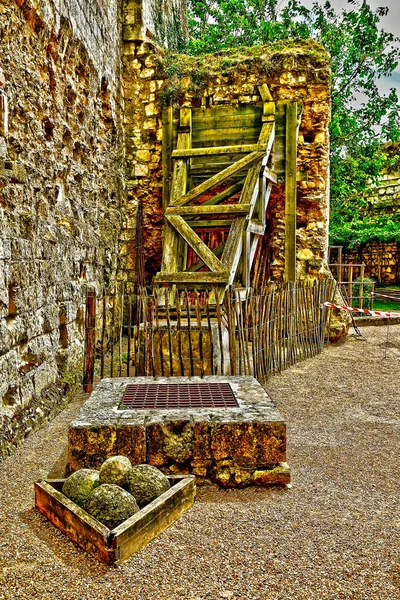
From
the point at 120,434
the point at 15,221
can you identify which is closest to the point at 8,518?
the point at 120,434

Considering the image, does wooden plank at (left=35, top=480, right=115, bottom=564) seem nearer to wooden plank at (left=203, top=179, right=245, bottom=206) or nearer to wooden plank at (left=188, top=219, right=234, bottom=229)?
wooden plank at (left=188, top=219, right=234, bottom=229)

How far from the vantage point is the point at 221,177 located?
7.40 meters

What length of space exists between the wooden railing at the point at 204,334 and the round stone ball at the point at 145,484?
1747 millimetres

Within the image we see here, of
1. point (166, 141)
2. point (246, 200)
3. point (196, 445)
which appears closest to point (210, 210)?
point (246, 200)

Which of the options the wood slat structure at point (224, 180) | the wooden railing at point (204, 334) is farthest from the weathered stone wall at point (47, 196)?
the wood slat structure at point (224, 180)

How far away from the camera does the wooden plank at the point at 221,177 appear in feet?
23.9

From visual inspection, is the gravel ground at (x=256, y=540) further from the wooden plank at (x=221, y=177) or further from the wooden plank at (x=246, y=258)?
the wooden plank at (x=221, y=177)

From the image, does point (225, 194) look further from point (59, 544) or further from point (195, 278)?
point (59, 544)

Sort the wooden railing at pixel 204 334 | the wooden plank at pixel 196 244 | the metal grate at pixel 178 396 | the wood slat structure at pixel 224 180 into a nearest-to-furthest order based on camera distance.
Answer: the metal grate at pixel 178 396, the wooden railing at pixel 204 334, the wooden plank at pixel 196 244, the wood slat structure at pixel 224 180

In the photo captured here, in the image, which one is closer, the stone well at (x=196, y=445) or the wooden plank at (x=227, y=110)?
the stone well at (x=196, y=445)

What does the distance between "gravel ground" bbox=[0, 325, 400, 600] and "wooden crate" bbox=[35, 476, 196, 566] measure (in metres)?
0.05

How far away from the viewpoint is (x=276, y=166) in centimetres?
850

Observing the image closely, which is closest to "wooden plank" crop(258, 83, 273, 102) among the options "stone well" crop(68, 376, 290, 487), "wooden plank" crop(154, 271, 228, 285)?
"wooden plank" crop(154, 271, 228, 285)

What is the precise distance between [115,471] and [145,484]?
189 millimetres
